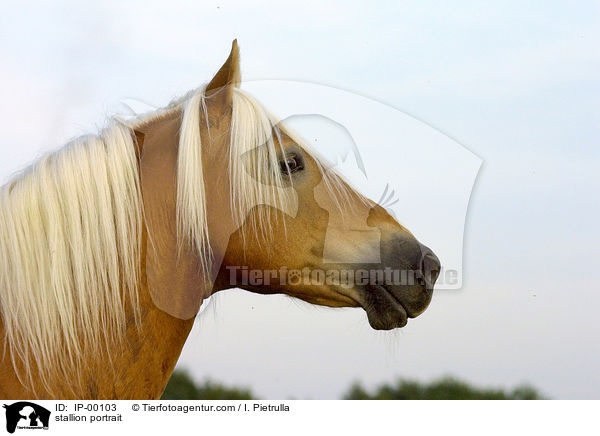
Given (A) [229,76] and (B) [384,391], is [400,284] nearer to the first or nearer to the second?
(A) [229,76]

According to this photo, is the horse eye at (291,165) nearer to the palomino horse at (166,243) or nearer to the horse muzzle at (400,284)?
the palomino horse at (166,243)

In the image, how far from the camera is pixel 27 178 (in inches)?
99.1

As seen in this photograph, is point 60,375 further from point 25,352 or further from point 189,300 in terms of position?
point 189,300

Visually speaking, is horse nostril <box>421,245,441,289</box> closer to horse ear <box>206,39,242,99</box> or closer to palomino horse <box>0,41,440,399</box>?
palomino horse <box>0,41,440,399</box>

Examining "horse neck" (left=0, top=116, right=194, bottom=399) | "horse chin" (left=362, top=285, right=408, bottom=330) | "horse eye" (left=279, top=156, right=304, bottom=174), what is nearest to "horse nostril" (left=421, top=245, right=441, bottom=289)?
"horse chin" (left=362, top=285, right=408, bottom=330)

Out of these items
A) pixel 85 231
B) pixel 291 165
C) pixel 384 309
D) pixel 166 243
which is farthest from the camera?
pixel 384 309

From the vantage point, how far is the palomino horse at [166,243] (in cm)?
243

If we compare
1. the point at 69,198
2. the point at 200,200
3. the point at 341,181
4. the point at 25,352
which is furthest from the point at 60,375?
the point at 341,181

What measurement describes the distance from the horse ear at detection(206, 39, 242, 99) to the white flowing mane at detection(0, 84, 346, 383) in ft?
0.50

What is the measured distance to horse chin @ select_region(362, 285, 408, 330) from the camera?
9.15 feet
